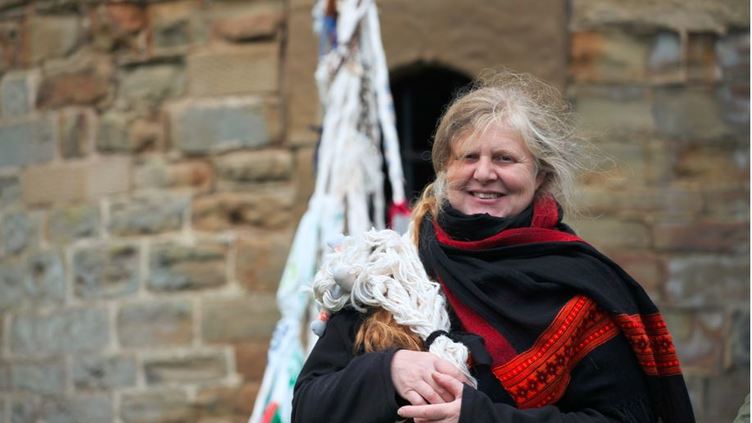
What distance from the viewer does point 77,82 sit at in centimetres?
509

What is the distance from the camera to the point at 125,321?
4910 mm

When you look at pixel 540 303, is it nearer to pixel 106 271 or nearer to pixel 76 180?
pixel 106 271

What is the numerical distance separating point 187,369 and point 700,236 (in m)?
2.09

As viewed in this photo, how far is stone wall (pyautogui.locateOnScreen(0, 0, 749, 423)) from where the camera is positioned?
4.55 m

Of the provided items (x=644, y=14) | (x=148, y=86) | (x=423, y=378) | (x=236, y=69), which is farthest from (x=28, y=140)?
(x=423, y=378)

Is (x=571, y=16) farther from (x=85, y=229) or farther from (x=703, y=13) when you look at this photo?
(x=85, y=229)

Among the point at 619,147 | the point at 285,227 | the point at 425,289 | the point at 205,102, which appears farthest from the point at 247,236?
the point at 425,289

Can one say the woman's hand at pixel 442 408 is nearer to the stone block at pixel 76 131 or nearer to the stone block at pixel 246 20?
the stone block at pixel 246 20

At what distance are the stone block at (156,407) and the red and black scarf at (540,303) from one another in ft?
8.47

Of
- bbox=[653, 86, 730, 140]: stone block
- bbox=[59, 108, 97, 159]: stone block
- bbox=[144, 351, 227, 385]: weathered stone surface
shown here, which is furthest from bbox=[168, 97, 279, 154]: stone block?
bbox=[653, 86, 730, 140]: stone block

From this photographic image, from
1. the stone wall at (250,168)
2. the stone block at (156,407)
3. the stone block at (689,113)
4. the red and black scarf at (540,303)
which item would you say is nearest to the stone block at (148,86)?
the stone wall at (250,168)

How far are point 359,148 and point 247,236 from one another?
1.08m

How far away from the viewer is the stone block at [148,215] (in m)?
4.81

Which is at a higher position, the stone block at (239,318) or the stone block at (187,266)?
the stone block at (187,266)
